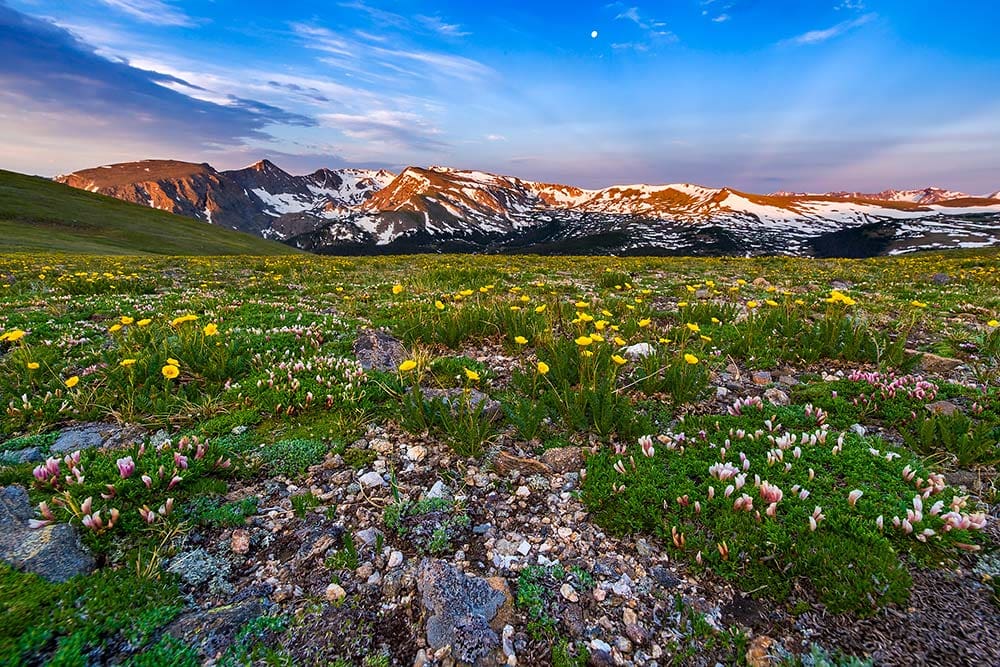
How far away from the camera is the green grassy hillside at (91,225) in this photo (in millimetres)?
57938

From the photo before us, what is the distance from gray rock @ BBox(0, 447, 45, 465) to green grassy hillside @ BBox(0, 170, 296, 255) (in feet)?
189

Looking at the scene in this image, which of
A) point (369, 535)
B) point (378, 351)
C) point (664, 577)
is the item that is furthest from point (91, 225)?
point (664, 577)

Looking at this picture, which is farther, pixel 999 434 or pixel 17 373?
pixel 17 373

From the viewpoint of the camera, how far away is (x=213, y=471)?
13.4 ft

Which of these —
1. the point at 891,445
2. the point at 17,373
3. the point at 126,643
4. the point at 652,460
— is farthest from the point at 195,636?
the point at 891,445

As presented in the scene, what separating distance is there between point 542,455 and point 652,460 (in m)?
1.09

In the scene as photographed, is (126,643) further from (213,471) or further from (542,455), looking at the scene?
(542,455)

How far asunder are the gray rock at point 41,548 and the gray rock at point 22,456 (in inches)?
41.8

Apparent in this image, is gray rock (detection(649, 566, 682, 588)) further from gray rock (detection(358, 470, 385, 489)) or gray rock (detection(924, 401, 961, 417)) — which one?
gray rock (detection(924, 401, 961, 417))

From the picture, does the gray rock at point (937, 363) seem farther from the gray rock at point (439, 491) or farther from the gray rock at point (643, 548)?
the gray rock at point (439, 491)

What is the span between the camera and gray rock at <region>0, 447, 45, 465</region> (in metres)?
4.03

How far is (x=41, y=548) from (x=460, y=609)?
2753 mm

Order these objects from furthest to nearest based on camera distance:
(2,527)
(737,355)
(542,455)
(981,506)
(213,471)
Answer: (737,355) < (542,455) < (213,471) < (981,506) < (2,527)

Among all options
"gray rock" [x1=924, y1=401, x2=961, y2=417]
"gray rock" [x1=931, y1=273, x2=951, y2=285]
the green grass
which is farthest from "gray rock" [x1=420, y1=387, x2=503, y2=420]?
"gray rock" [x1=931, y1=273, x2=951, y2=285]
